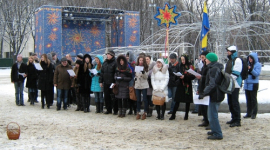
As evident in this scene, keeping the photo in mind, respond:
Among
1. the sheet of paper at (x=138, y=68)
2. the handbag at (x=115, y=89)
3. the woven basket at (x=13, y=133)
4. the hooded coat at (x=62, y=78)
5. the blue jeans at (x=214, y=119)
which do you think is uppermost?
the sheet of paper at (x=138, y=68)

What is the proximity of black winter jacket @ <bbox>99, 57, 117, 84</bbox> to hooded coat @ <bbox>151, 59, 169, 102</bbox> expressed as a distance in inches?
54.4

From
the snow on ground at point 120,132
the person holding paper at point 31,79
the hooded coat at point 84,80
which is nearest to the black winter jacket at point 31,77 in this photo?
the person holding paper at point 31,79

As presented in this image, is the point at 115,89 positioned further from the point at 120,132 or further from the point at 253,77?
the point at 253,77

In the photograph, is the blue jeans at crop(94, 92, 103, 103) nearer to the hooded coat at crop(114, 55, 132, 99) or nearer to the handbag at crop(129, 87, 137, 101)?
the hooded coat at crop(114, 55, 132, 99)

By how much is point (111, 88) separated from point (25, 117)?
8.41 feet

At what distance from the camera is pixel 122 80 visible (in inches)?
379

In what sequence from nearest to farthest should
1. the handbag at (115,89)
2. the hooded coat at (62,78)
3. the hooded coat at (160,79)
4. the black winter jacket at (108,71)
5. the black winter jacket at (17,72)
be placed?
the hooded coat at (160,79) < the handbag at (115,89) < the black winter jacket at (108,71) < the hooded coat at (62,78) < the black winter jacket at (17,72)

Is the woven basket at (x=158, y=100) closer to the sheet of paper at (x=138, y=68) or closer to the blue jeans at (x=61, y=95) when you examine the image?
the sheet of paper at (x=138, y=68)

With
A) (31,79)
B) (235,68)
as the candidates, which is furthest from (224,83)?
(31,79)

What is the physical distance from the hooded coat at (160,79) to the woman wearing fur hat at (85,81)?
241 cm

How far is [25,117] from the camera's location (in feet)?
31.6

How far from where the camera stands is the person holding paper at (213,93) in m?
6.76

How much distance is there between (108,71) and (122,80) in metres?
0.62

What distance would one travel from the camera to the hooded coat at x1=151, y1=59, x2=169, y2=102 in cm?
902
